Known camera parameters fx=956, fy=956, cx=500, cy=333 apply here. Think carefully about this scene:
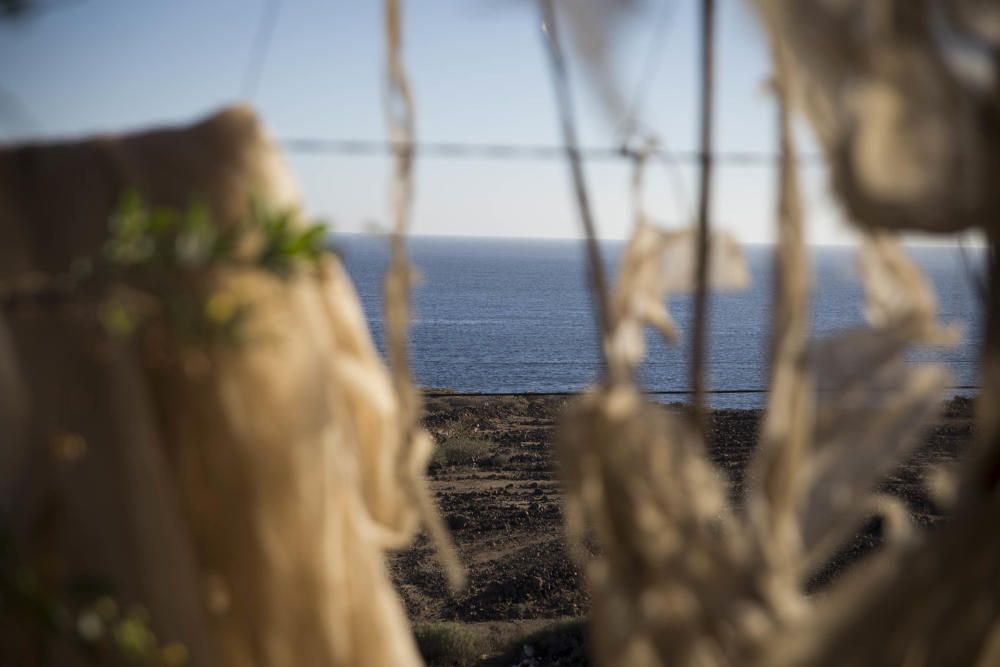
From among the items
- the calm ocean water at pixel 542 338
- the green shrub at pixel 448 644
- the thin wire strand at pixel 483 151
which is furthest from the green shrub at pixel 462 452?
the thin wire strand at pixel 483 151

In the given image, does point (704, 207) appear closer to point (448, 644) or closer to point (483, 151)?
point (483, 151)

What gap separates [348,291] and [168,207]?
0.46 feet

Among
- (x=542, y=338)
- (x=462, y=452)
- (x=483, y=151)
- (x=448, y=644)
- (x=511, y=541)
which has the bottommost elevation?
(x=542, y=338)

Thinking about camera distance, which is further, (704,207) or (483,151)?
(483,151)

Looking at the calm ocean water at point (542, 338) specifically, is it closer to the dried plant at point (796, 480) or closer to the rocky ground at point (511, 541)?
the rocky ground at point (511, 541)

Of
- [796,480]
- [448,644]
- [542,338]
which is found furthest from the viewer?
[542,338]

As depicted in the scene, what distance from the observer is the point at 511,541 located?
26.2 ft

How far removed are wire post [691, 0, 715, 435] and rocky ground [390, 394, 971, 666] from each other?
1957 mm

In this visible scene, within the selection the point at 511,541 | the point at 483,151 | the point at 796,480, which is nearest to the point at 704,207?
the point at 796,480

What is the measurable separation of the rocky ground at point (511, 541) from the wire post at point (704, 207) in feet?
6.42

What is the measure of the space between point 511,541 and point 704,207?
24.6ft

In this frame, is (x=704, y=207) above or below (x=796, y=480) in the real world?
above

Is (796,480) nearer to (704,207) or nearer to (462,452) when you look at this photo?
(704,207)

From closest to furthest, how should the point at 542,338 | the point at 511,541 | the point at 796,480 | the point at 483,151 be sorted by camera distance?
1. the point at 796,480
2. the point at 483,151
3. the point at 511,541
4. the point at 542,338
